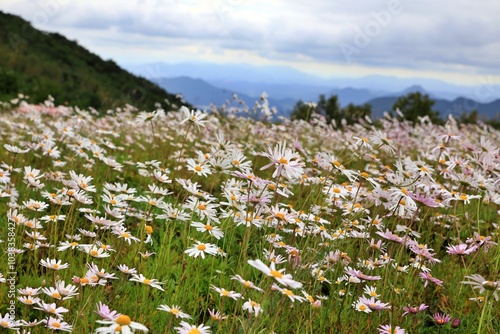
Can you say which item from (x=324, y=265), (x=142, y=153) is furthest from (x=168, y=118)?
(x=324, y=265)

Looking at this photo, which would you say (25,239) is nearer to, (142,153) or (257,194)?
(257,194)

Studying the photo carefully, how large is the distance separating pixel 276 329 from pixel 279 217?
0.68 metres

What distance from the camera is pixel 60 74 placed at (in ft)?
107

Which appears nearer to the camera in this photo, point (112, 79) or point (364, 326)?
point (364, 326)

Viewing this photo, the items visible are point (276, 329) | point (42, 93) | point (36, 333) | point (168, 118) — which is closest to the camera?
point (36, 333)

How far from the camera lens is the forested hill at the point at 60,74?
2356 centimetres

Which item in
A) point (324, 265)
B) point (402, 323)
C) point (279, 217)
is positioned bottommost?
point (402, 323)

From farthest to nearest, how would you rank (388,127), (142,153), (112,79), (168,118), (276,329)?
(112,79)
(168,118)
(388,127)
(142,153)
(276,329)

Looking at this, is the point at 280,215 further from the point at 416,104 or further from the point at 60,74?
the point at 416,104

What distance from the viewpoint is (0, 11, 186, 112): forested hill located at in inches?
928

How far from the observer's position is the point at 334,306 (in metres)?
3.26

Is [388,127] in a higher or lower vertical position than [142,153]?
higher

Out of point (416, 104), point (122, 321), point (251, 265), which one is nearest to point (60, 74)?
point (416, 104)

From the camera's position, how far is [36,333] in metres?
2.55
